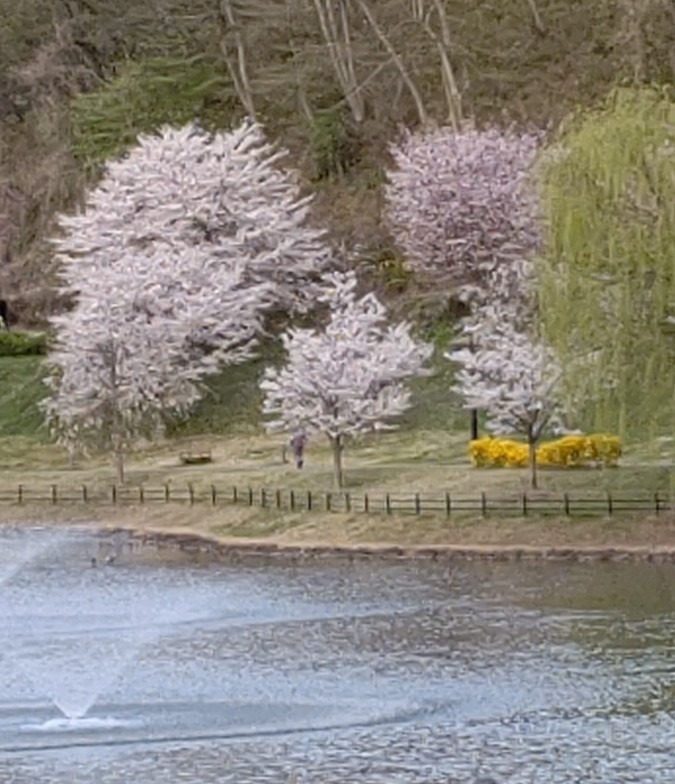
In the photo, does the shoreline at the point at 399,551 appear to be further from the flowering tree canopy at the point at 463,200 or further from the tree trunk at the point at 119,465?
the flowering tree canopy at the point at 463,200

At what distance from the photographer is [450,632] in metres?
32.0

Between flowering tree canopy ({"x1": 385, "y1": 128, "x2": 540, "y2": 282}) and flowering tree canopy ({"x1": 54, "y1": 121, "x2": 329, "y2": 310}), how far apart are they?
4.22m

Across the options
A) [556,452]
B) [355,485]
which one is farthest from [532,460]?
[355,485]

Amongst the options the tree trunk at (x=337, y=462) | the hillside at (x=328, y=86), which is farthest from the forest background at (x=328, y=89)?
the tree trunk at (x=337, y=462)

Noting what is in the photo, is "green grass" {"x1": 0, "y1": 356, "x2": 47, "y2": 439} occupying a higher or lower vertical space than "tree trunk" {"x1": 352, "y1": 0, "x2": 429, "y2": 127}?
lower

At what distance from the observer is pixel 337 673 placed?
94.1 feet

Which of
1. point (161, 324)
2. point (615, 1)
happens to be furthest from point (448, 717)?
point (615, 1)

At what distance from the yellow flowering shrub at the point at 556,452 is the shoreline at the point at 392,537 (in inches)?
173

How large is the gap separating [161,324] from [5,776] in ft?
117

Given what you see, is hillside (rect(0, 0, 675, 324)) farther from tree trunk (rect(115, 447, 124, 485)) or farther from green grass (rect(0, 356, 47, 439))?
tree trunk (rect(115, 447, 124, 485))

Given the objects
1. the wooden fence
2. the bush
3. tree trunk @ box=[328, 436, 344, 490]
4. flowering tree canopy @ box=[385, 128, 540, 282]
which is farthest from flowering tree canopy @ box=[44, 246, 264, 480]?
tree trunk @ box=[328, 436, 344, 490]

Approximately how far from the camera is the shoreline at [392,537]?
40750 mm

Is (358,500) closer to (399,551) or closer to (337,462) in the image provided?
(337,462)

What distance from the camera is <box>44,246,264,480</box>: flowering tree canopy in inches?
2137
